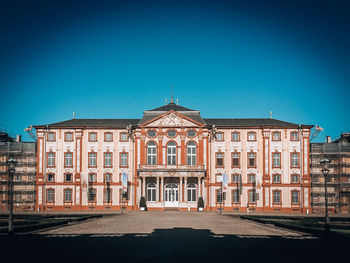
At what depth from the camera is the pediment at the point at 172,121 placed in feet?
201

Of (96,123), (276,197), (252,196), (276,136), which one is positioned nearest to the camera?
(276,197)

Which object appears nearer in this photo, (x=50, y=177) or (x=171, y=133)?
(x=171, y=133)

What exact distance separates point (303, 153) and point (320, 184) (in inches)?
207

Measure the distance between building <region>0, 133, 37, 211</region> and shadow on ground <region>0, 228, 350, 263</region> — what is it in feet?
141

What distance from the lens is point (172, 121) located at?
202 feet

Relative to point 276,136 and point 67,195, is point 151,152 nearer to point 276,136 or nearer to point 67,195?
point 67,195

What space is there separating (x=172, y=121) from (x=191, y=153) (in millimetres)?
5359

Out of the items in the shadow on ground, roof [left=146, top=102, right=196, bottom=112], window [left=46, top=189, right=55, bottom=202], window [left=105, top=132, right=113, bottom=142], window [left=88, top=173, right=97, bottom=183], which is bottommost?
window [left=46, top=189, right=55, bottom=202]

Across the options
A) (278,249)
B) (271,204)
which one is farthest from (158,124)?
(278,249)

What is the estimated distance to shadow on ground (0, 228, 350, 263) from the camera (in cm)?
1468

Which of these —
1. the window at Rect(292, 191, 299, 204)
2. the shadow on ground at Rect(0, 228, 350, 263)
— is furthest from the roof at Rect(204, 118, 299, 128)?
the shadow on ground at Rect(0, 228, 350, 263)

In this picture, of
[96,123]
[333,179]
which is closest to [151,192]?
[96,123]

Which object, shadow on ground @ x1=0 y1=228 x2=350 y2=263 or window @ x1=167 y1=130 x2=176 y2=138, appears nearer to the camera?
shadow on ground @ x1=0 y1=228 x2=350 y2=263

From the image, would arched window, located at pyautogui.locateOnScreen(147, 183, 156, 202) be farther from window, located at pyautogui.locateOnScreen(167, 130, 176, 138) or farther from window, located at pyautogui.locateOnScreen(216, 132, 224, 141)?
window, located at pyautogui.locateOnScreen(216, 132, 224, 141)
